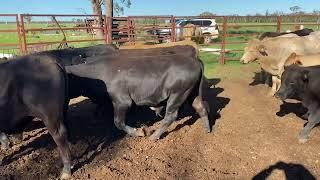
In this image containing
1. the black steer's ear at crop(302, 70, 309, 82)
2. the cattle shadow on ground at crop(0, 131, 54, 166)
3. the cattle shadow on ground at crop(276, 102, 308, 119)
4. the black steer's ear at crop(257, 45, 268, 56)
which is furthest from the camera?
the black steer's ear at crop(257, 45, 268, 56)

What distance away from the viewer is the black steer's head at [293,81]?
6406mm

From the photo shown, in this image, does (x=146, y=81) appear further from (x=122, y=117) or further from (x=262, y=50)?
(x=262, y=50)

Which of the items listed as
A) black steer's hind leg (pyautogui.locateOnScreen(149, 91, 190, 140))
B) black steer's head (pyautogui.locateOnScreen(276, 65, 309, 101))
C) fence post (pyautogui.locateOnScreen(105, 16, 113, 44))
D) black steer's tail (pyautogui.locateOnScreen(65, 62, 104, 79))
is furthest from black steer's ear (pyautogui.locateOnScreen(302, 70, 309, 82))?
fence post (pyautogui.locateOnScreen(105, 16, 113, 44))

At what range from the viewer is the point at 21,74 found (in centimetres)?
472

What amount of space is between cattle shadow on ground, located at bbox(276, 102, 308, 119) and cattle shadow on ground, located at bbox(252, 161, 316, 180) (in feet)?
7.22

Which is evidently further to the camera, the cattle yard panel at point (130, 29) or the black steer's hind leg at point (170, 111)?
the cattle yard panel at point (130, 29)

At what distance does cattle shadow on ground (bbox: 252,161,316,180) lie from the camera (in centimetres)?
490

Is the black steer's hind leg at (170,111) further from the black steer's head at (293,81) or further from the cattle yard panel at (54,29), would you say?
the cattle yard panel at (54,29)

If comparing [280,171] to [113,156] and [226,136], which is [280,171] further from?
[113,156]

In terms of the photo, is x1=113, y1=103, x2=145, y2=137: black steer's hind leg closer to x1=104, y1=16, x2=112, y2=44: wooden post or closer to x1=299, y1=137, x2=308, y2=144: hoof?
x1=299, y1=137, x2=308, y2=144: hoof

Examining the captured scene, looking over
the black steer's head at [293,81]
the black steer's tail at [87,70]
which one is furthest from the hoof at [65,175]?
the black steer's head at [293,81]

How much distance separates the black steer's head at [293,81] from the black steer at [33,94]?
12.2ft

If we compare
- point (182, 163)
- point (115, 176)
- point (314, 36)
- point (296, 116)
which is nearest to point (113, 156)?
point (115, 176)

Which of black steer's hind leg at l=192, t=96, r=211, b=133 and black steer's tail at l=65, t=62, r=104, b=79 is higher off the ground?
black steer's tail at l=65, t=62, r=104, b=79
